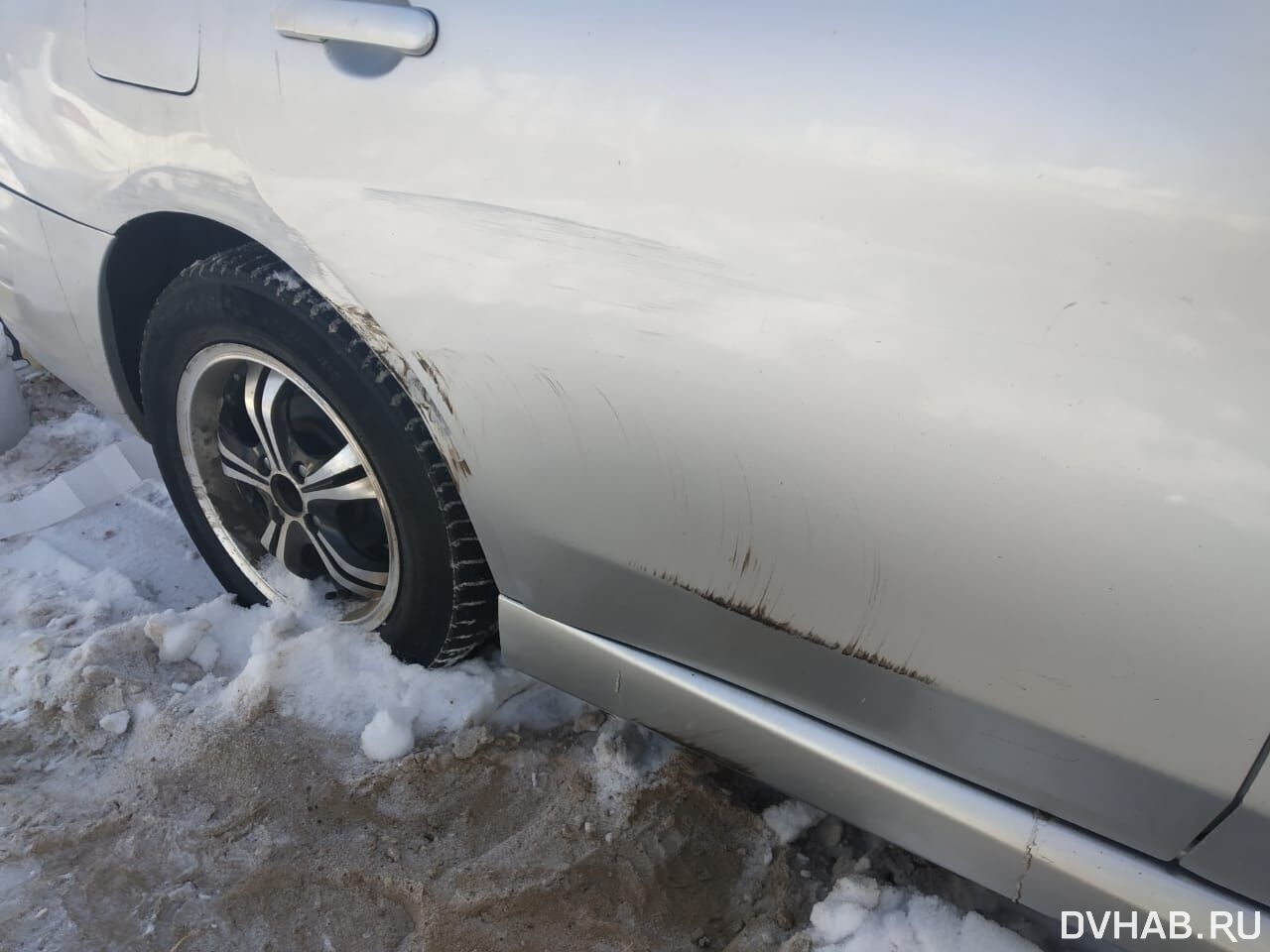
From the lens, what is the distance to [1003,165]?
3.28 feet

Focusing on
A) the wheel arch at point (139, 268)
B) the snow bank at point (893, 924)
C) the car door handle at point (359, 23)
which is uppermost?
the car door handle at point (359, 23)

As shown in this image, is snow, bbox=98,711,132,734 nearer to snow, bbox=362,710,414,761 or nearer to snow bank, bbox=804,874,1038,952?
snow, bbox=362,710,414,761

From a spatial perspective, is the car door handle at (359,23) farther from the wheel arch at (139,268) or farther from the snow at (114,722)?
the snow at (114,722)

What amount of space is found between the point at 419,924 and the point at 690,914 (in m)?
0.47

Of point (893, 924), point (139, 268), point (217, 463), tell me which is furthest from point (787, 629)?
point (139, 268)

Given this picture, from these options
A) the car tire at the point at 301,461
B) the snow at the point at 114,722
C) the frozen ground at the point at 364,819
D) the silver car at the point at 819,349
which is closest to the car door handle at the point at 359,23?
the silver car at the point at 819,349

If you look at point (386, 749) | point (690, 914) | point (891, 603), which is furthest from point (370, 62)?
point (690, 914)

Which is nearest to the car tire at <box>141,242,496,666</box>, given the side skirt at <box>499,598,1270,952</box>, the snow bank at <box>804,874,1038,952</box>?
the side skirt at <box>499,598,1270,952</box>

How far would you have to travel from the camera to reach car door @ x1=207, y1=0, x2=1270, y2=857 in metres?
0.96

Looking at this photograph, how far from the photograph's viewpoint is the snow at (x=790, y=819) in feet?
5.85

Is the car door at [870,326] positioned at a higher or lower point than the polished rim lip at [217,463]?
higher

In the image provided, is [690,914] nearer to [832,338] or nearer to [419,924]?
[419,924]

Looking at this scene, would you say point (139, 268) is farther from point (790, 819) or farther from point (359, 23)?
point (790, 819)

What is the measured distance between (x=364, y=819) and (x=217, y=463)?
86 centimetres
